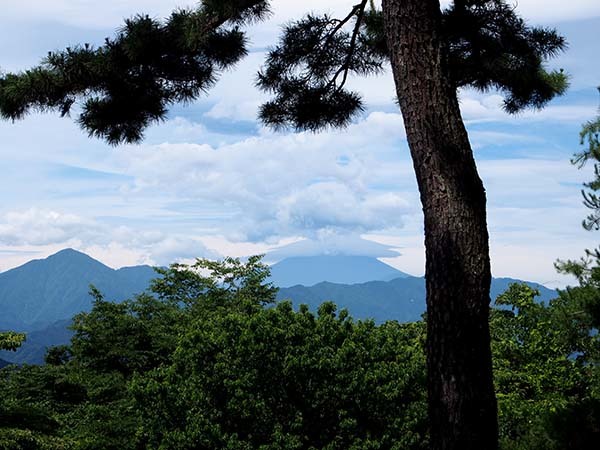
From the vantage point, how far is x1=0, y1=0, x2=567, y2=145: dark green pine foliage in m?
7.32

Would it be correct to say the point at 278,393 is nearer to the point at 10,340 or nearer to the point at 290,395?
the point at 290,395

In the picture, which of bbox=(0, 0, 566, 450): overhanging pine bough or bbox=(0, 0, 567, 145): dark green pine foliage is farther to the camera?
bbox=(0, 0, 567, 145): dark green pine foliage

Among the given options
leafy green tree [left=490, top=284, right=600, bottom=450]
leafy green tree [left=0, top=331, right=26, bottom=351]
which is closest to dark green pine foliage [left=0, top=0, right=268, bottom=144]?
leafy green tree [left=0, top=331, right=26, bottom=351]

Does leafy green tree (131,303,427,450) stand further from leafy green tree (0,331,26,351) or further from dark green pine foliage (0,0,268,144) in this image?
dark green pine foliage (0,0,268,144)

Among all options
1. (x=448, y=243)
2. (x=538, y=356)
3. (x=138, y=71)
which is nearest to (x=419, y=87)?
(x=448, y=243)

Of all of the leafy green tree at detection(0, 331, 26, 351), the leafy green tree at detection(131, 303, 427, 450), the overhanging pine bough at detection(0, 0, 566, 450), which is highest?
the overhanging pine bough at detection(0, 0, 566, 450)

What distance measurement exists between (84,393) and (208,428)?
9664 millimetres

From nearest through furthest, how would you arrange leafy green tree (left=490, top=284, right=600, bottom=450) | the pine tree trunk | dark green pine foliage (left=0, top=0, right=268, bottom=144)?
1. the pine tree trunk
2. dark green pine foliage (left=0, top=0, right=268, bottom=144)
3. leafy green tree (left=490, top=284, right=600, bottom=450)

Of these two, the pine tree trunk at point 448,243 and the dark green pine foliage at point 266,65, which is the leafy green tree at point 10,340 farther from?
the pine tree trunk at point 448,243

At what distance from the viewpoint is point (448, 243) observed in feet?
15.2

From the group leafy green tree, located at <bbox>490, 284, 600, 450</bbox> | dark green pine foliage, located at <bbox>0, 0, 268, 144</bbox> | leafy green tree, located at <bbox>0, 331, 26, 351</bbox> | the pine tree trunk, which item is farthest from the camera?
leafy green tree, located at <bbox>490, 284, 600, 450</bbox>

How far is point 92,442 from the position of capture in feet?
32.9

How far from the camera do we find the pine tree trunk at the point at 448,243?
14.9 feet

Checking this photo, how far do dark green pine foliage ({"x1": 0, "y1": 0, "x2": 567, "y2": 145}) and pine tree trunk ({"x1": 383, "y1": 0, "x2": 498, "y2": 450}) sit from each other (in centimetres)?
188
